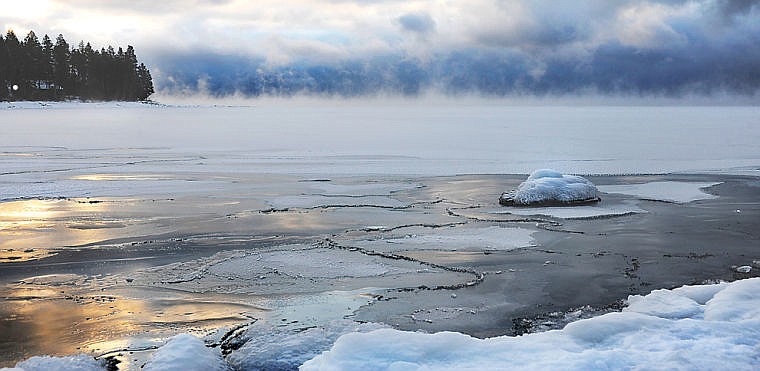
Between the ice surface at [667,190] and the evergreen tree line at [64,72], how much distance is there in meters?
67.6

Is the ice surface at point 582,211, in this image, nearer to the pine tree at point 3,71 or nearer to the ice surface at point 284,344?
the ice surface at point 284,344

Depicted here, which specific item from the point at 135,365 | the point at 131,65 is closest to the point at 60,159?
the point at 135,365

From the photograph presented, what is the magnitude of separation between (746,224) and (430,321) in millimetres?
5222

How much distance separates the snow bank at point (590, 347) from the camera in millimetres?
3275

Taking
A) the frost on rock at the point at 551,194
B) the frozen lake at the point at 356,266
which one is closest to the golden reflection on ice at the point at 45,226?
the frozen lake at the point at 356,266

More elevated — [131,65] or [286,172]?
[131,65]

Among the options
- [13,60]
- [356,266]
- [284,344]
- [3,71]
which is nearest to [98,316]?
[284,344]

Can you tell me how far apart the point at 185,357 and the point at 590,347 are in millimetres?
2200

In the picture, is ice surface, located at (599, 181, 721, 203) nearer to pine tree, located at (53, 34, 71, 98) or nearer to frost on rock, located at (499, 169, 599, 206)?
frost on rock, located at (499, 169, 599, 206)

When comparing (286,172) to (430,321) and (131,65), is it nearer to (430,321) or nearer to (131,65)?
(430,321)

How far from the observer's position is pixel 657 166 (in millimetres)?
14180

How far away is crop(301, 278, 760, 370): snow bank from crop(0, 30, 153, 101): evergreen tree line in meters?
71.5

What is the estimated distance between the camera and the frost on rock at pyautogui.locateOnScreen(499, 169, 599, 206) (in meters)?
9.23

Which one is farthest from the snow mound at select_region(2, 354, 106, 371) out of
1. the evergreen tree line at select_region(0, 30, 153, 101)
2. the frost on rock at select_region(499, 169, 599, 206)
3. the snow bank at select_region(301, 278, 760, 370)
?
the evergreen tree line at select_region(0, 30, 153, 101)
